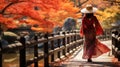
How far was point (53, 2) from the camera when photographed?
2041 cm

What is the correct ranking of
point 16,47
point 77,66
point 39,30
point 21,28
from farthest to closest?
point 21,28
point 39,30
point 77,66
point 16,47

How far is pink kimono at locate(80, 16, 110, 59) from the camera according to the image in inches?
451

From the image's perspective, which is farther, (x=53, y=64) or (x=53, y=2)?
(x=53, y=2)

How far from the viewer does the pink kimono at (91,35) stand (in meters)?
11.5

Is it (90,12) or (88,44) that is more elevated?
(90,12)

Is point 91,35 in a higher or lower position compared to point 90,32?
lower

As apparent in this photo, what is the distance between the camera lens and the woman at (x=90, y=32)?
11.4 m

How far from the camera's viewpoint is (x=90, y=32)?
37.8ft

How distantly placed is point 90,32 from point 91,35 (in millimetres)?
122

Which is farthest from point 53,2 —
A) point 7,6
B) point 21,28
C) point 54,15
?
point 21,28

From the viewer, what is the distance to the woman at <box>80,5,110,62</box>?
11.4m

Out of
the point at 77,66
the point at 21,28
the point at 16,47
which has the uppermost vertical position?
the point at 16,47

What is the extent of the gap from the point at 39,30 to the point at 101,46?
20749 mm

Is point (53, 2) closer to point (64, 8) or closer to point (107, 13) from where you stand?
point (64, 8)
